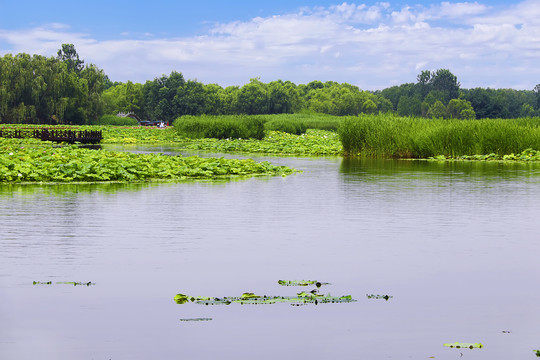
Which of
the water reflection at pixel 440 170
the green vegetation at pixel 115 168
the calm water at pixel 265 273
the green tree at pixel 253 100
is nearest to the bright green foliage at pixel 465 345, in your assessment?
the calm water at pixel 265 273

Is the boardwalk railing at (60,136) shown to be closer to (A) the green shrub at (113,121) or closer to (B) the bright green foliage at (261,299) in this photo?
(A) the green shrub at (113,121)

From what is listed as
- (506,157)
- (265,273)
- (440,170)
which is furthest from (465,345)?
(506,157)

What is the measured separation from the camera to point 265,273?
934 cm

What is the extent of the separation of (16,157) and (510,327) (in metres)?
21.8

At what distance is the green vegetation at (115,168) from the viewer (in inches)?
883

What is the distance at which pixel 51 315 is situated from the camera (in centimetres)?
737

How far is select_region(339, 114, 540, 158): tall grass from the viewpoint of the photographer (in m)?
36.9

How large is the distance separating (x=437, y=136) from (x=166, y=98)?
94595 millimetres

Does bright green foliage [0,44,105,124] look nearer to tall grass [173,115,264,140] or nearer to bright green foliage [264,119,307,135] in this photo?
bright green foliage [264,119,307,135]

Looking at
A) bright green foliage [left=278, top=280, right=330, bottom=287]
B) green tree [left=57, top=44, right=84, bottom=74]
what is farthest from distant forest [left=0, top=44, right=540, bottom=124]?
bright green foliage [left=278, top=280, right=330, bottom=287]

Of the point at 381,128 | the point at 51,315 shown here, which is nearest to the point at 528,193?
the point at 51,315

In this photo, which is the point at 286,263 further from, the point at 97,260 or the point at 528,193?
the point at 528,193

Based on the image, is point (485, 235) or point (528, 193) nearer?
point (485, 235)

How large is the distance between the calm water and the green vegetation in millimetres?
3986
